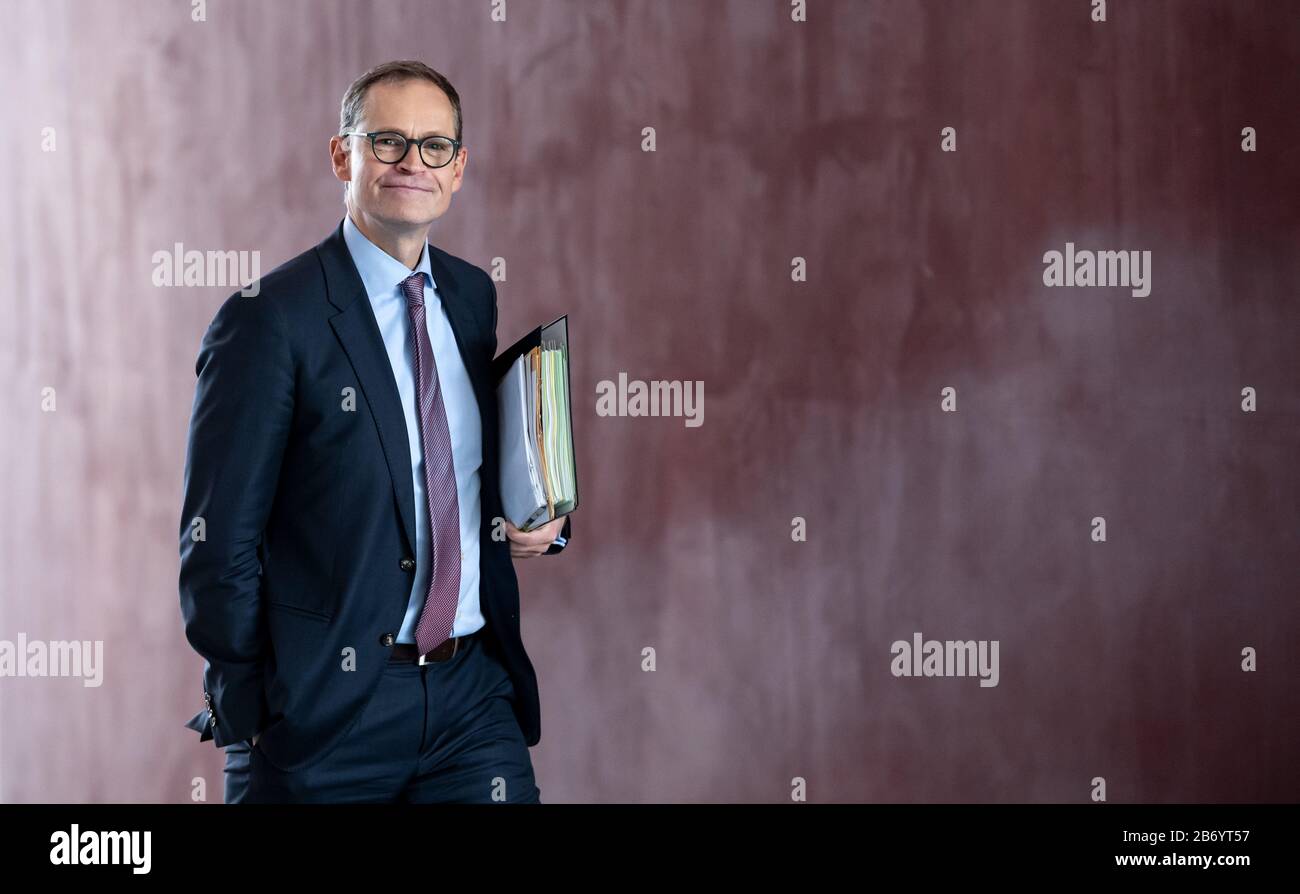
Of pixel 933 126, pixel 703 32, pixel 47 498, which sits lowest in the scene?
pixel 47 498

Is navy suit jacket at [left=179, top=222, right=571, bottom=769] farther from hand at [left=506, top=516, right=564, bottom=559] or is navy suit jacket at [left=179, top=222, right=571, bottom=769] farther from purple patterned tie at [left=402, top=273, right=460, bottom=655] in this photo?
hand at [left=506, top=516, right=564, bottom=559]

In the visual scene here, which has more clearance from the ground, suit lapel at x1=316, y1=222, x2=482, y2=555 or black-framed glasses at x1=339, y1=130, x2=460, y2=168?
black-framed glasses at x1=339, y1=130, x2=460, y2=168

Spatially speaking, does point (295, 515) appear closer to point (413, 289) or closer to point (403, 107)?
point (413, 289)

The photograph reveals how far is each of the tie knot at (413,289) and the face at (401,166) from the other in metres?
0.07

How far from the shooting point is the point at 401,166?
1612 mm

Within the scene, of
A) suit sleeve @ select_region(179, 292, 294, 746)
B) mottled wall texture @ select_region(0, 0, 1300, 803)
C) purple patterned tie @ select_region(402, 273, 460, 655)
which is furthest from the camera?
mottled wall texture @ select_region(0, 0, 1300, 803)

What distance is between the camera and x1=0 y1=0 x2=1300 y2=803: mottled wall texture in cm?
273

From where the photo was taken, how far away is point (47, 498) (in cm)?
278

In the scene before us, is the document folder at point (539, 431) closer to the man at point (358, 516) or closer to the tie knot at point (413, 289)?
the man at point (358, 516)

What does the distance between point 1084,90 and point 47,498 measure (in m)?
2.79

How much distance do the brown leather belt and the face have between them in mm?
618

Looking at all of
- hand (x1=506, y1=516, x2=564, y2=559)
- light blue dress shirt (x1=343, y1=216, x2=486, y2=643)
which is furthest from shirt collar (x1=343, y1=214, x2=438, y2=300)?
hand (x1=506, y1=516, x2=564, y2=559)

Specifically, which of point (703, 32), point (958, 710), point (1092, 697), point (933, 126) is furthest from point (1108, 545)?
point (703, 32)

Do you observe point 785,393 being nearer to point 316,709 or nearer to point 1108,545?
point 1108,545
